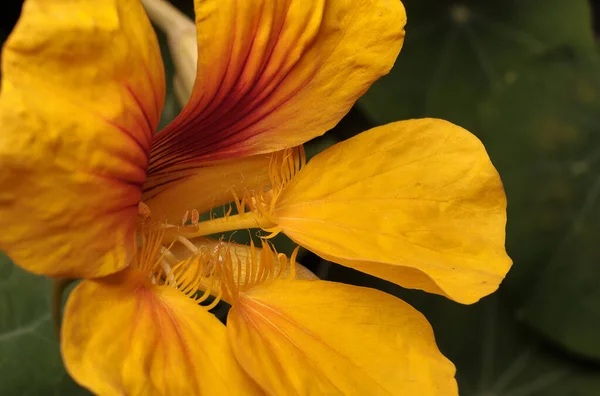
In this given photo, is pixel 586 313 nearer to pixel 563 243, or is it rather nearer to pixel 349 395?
pixel 563 243

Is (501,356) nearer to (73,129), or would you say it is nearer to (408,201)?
(408,201)

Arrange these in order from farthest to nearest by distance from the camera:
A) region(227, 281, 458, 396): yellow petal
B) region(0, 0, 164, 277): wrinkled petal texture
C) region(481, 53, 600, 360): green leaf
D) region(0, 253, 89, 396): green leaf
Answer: region(481, 53, 600, 360): green leaf < region(0, 253, 89, 396): green leaf < region(227, 281, 458, 396): yellow petal < region(0, 0, 164, 277): wrinkled petal texture

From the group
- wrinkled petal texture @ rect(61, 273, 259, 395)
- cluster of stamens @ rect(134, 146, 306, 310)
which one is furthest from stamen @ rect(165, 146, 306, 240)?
wrinkled petal texture @ rect(61, 273, 259, 395)

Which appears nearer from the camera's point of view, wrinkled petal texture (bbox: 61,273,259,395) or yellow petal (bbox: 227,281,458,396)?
wrinkled petal texture (bbox: 61,273,259,395)

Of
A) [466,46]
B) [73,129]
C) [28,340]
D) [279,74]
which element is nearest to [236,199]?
[279,74]

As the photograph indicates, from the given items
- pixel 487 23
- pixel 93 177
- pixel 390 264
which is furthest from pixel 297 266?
pixel 487 23

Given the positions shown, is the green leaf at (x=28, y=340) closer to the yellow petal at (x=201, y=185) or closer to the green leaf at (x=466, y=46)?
the yellow petal at (x=201, y=185)

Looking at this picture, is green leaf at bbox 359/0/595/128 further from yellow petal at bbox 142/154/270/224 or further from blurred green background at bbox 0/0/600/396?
yellow petal at bbox 142/154/270/224
